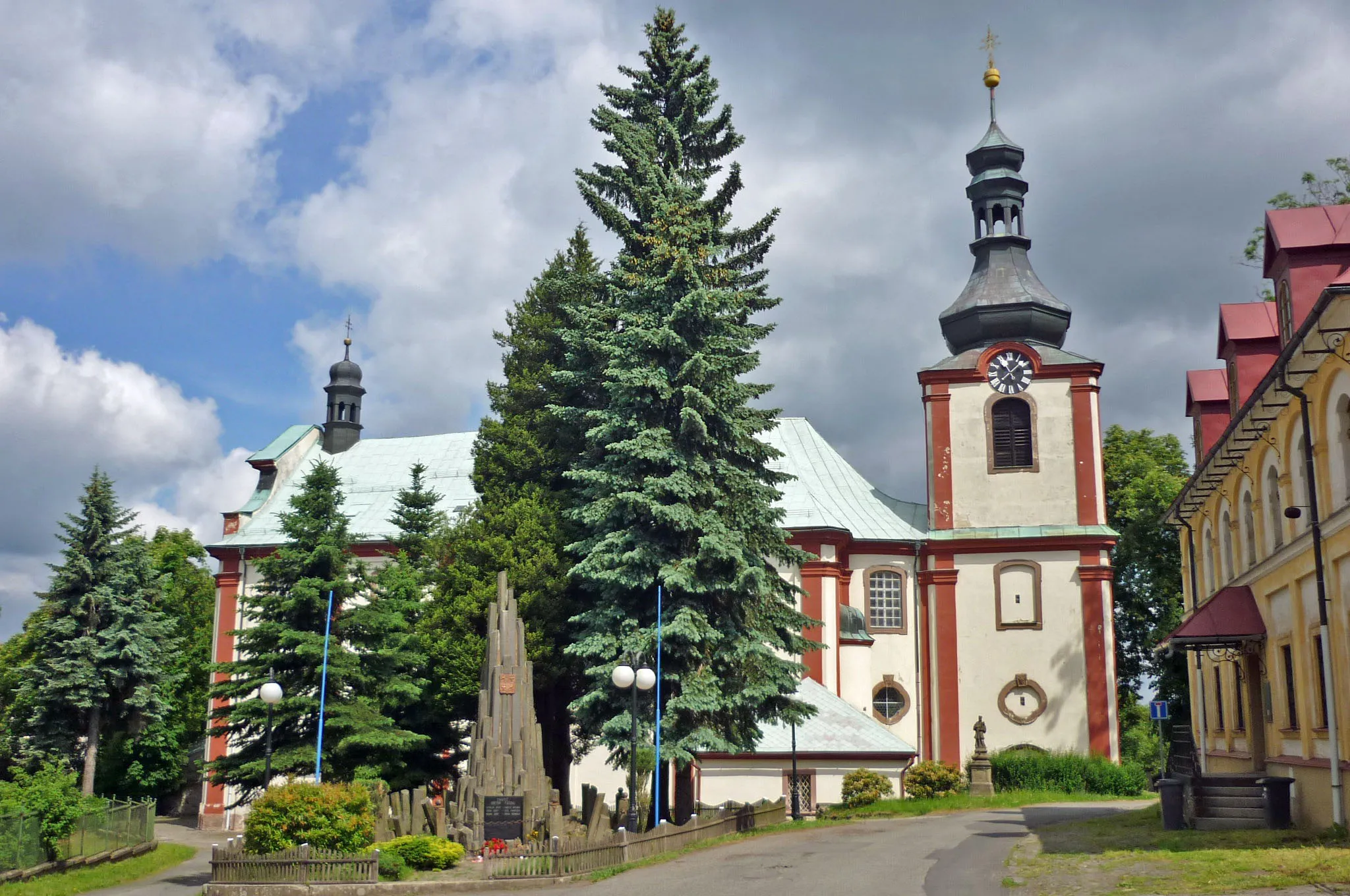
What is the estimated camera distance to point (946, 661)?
39.9 meters

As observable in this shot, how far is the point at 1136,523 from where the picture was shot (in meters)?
43.3

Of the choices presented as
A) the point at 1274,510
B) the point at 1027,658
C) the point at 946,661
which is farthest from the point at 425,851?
the point at 1027,658

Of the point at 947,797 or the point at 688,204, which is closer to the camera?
the point at 688,204

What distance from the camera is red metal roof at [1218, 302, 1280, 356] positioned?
24125 millimetres

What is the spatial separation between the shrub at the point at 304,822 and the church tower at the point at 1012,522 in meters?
24.6

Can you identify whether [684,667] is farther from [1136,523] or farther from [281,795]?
[1136,523]

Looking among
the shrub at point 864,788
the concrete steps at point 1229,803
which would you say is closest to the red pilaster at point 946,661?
the shrub at point 864,788

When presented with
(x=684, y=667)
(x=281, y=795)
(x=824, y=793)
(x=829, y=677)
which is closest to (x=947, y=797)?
(x=824, y=793)

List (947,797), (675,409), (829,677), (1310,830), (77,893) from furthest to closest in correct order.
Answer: (829,677), (947,797), (675,409), (77,893), (1310,830)

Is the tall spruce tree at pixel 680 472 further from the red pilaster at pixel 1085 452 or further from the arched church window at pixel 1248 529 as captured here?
the red pilaster at pixel 1085 452


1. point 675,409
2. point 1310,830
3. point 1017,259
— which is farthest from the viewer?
point 1017,259

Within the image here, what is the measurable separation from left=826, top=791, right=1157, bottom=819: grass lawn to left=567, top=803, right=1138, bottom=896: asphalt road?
17.6ft

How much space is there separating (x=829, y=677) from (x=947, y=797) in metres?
6.06

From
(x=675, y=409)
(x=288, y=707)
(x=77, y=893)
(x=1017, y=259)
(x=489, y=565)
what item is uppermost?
(x=1017, y=259)
